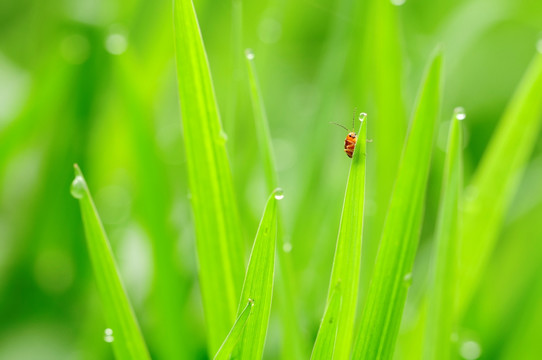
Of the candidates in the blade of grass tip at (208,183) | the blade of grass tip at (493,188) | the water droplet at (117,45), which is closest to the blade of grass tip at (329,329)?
the blade of grass tip at (208,183)

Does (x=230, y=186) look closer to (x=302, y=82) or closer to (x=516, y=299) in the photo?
(x=516, y=299)

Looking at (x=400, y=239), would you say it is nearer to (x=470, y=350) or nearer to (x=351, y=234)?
(x=351, y=234)

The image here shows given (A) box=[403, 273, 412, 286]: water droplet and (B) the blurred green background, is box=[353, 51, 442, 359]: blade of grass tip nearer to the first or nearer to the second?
(A) box=[403, 273, 412, 286]: water droplet

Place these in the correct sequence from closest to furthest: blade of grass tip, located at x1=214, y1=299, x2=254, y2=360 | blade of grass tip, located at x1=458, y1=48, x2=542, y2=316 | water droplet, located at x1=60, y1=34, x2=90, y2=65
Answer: blade of grass tip, located at x1=214, y1=299, x2=254, y2=360 → blade of grass tip, located at x1=458, y1=48, x2=542, y2=316 → water droplet, located at x1=60, y1=34, x2=90, y2=65

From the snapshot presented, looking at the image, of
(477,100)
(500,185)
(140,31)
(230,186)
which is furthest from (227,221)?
(477,100)

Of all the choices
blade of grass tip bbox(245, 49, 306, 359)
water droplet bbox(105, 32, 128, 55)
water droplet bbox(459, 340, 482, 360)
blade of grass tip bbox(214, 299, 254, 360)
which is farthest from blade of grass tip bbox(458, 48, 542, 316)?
→ water droplet bbox(105, 32, 128, 55)

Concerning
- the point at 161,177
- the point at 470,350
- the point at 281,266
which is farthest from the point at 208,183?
the point at 470,350
